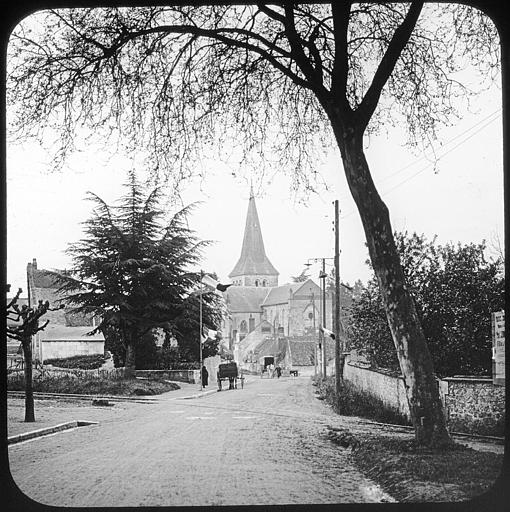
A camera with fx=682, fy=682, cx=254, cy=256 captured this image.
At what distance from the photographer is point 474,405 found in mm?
2822

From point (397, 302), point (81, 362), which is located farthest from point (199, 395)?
point (397, 302)

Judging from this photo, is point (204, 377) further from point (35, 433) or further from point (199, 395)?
point (35, 433)

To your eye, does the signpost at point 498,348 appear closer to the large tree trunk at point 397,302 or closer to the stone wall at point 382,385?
the large tree trunk at point 397,302

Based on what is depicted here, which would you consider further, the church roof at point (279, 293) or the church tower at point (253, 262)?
the church roof at point (279, 293)

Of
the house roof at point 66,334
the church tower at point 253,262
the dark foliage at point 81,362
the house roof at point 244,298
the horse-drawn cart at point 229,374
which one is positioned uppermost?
the church tower at point 253,262

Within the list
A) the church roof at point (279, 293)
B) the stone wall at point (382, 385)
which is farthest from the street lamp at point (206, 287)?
the stone wall at point (382, 385)

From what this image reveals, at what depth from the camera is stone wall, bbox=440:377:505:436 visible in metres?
2.77

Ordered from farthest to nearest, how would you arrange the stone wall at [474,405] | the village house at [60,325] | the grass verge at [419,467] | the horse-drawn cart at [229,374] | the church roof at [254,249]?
the horse-drawn cart at [229,374] → the church roof at [254,249] → the village house at [60,325] → the stone wall at [474,405] → the grass verge at [419,467]

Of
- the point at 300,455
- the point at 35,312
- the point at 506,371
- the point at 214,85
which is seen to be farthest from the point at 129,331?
the point at 506,371

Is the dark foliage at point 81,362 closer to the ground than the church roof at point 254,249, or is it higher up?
closer to the ground

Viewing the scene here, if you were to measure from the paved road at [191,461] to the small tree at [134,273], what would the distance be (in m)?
0.31

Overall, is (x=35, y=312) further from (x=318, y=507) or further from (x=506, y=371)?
(x=506, y=371)

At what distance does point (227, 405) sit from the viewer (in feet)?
10.1

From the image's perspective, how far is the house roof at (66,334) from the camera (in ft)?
9.51
